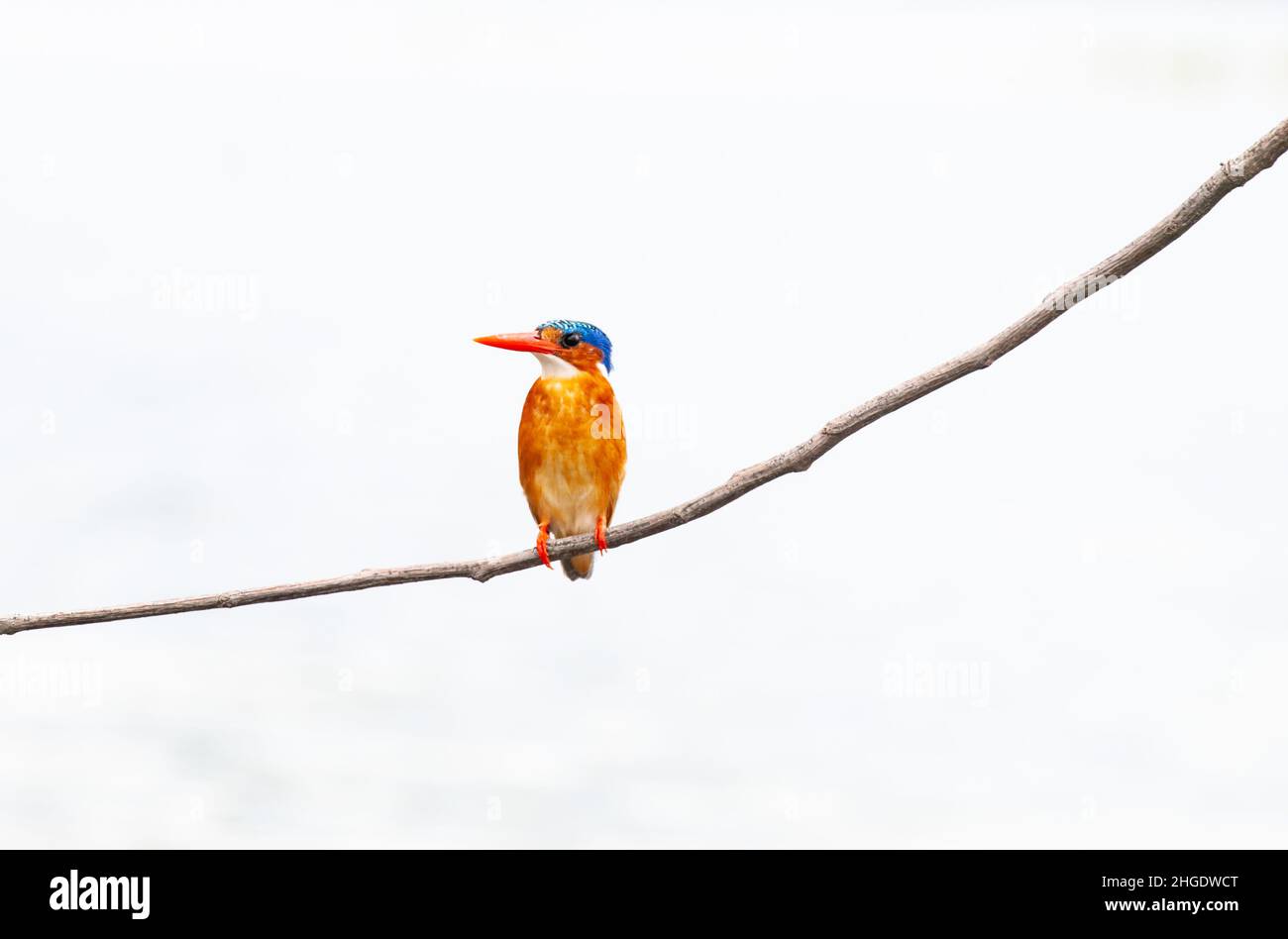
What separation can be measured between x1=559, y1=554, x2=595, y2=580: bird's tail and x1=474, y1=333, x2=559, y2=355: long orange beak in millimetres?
1007

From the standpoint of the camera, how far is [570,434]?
4.91m

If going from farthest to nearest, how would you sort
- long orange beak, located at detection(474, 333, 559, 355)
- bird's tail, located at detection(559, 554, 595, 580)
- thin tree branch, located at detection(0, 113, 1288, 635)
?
bird's tail, located at detection(559, 554, 595, 580), long orange beak, located at detection(474, 333, 559, 355), thin tree branch, located at detection(0, 113, 1288, 635)

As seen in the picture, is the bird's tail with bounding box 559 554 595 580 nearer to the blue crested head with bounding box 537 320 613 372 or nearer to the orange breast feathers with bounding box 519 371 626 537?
the orange breast feathers with bounding box 519 371 626 537

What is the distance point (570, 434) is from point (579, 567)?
0.69 meters

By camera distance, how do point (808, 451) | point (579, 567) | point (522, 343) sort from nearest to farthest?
point (808, 451)
point (522, 343)
point (579, 567)

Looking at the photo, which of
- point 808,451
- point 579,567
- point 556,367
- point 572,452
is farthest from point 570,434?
point 808,451

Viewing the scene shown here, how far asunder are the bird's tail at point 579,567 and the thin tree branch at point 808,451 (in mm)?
1138

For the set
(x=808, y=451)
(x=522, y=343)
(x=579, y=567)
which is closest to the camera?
(x=808, y=451)

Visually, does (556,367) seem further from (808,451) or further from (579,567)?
(808,451)

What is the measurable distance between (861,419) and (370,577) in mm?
1517

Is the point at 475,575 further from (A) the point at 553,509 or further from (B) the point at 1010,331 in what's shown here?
(B) the point at 1010,331

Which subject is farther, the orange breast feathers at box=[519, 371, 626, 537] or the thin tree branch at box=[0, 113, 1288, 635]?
the orange breast feathers at box=[519, 371, 626, 537]

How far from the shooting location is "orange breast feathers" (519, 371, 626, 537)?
4.87 m

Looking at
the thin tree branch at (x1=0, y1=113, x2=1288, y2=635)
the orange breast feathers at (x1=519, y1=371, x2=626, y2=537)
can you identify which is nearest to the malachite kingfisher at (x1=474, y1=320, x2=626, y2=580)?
the orange breast feathers at (x1=519, y1=371, x2=626, y2=537)
